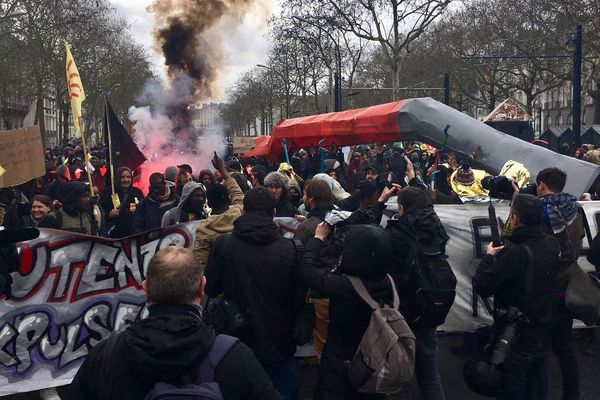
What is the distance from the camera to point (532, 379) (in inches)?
167

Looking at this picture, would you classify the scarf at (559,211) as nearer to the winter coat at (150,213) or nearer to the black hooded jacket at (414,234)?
the black hooded jacket at (414,234)

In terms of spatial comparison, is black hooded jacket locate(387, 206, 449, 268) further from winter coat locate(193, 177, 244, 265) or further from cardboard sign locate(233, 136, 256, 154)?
cardboard sign locate(233, 136, 256, 154)

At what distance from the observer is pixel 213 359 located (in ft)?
7.22

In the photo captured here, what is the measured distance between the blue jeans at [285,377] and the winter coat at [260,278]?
0.08 metres

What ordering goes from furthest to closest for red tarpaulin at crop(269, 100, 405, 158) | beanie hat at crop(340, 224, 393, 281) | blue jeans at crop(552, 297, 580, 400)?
red tarpaulin at crop(269, 100, 405, 158)
blue jeans at crop(552, 297, 580, 400)
beanie hat at crop(340, 224, 393, 281)

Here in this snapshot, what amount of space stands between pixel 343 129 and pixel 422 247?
8.34 m

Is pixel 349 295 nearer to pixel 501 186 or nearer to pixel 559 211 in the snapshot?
pixel 559 211

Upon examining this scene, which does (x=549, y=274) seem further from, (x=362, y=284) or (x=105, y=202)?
(x=105, y=202)

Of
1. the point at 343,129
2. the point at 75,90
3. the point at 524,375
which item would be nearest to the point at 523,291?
the point at 524,375

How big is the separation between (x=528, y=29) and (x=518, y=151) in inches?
1134

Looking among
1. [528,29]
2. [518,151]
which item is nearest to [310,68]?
[528,29]

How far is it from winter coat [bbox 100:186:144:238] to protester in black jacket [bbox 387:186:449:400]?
11.9 ft

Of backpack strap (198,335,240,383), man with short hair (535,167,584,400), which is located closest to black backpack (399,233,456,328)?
man with short hair (535,167,584,400)

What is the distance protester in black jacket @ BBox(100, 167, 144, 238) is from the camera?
6.95 meters
